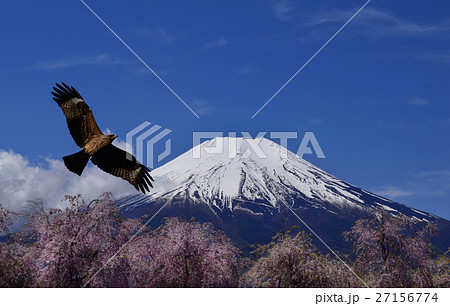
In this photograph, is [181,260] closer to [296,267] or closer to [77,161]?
[296,267]

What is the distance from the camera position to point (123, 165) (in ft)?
50.2

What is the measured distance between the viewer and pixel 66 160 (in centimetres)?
1370

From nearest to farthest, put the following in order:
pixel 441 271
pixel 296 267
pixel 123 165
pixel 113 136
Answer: pixel 113 136
pixel 123 165
pixel 296 267
pixel 441 271

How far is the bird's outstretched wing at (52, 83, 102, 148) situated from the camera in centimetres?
1427

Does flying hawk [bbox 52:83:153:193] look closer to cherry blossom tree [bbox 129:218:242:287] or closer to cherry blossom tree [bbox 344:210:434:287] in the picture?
cherry blossom tree [bbox 129:218:242:287]

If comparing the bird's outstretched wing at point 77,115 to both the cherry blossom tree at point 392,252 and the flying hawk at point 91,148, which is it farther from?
the cherry blossom tree at point 392,252

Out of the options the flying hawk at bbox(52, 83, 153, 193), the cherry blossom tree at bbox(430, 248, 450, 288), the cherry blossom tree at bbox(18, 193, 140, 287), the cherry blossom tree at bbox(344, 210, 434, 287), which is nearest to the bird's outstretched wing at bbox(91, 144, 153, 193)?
the flying hawk at bbox(52, 83, 153, 193)

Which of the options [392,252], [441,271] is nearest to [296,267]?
[392,252]

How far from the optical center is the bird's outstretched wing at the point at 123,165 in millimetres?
14758

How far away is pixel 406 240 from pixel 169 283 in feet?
32.5

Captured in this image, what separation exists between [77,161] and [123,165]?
5.65ft

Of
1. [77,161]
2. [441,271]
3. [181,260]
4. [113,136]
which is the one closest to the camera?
[77,161]
